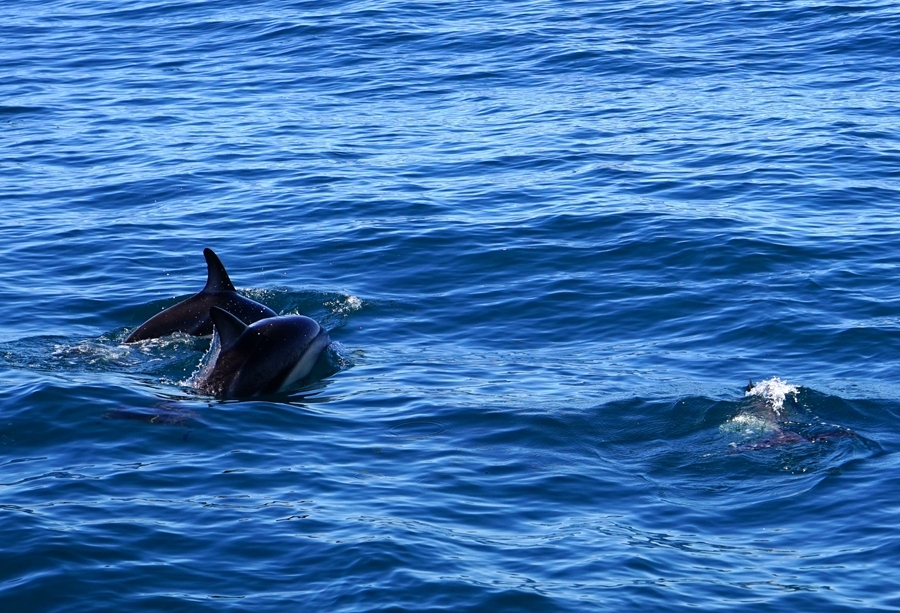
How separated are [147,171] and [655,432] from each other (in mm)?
14133

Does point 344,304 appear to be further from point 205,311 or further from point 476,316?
point 205,311

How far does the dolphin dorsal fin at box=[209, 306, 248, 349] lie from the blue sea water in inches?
29.0

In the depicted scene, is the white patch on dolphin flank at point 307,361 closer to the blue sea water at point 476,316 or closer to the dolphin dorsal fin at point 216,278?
the blue sea water at point 476,316

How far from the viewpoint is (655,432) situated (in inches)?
533

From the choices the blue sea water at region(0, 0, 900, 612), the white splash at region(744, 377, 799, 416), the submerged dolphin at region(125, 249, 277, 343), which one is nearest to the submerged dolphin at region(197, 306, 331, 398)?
the blue sea water at region(0, 0, 900, 612)

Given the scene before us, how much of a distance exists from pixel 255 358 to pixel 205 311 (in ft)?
6.86

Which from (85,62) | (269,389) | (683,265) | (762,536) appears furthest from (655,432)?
(85,62)

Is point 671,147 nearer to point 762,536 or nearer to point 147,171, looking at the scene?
point 147,171

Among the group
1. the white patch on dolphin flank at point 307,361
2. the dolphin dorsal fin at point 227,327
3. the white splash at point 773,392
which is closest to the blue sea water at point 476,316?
the white splash at point 773,392

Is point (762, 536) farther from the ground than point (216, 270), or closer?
closer

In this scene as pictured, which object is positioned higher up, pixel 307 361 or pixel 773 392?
pixel 307 361

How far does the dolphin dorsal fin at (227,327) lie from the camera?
1472 centimetres

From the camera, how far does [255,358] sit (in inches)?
581

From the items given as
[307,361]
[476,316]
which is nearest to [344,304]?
[476,316]
